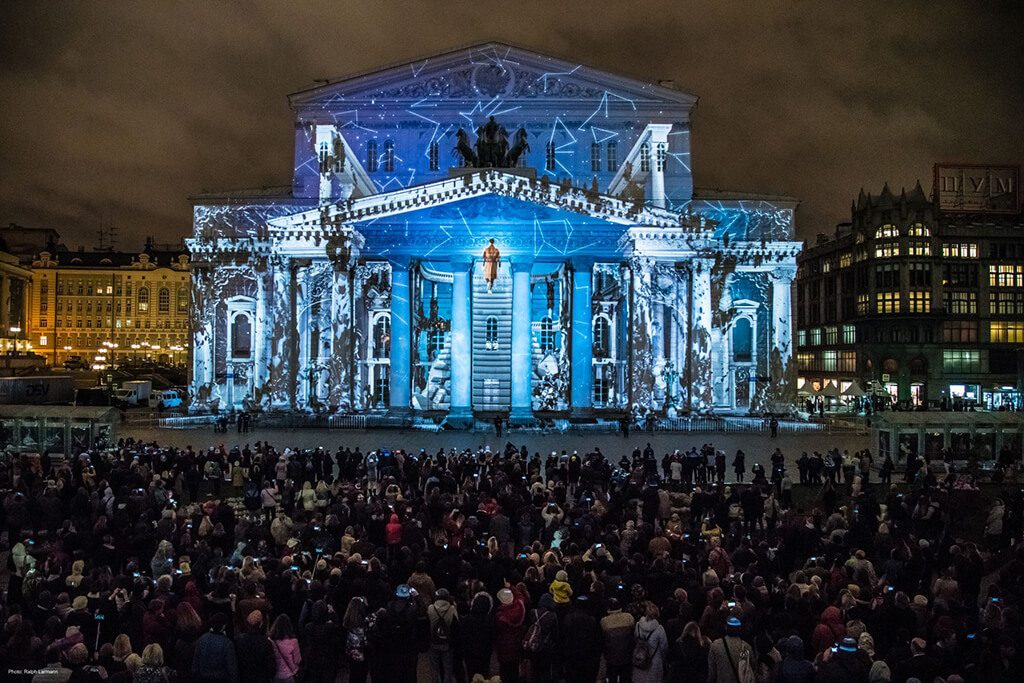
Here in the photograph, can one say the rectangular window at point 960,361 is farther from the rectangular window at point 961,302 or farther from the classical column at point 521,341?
the classical column at point 521,341

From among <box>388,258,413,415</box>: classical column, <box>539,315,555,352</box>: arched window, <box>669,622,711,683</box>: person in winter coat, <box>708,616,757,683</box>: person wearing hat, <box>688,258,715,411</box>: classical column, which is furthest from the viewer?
<box>539,315,555,352</box>: arched window

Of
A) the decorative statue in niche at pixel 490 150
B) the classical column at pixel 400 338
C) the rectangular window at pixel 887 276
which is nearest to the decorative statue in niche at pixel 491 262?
the decorative statue in niche at pixel 490 150

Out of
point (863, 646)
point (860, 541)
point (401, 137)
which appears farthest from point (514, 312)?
point (863, 646)

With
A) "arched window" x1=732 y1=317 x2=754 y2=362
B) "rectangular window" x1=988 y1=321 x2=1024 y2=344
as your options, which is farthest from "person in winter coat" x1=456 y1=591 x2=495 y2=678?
"rectangular window" x1=988 y1=321 x2=1024 y2=344

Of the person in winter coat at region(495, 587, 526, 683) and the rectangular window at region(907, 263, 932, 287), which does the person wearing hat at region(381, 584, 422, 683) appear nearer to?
the person in winter coat at region(495, 587, 526, 683)

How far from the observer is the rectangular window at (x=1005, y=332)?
75625 mm

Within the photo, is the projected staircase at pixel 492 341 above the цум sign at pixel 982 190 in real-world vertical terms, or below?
below

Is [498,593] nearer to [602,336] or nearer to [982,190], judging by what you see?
[602,336]

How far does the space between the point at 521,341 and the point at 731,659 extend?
33.0 m

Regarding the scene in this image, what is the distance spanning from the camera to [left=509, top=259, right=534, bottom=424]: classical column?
1628 inches

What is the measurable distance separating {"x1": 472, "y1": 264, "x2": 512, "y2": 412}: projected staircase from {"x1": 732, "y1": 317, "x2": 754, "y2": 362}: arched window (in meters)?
13.4

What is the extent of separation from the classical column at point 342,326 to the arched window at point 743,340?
2210cm

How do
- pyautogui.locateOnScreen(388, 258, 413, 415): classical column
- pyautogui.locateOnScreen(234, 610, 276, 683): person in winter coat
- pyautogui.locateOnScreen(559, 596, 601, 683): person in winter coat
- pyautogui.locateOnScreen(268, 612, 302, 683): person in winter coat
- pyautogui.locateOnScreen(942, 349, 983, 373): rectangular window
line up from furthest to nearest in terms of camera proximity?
pyautogui.locateOnScreen(942, 349, 983, 373): rectangular window < pyautogui.locateOnScreen(388, 258, 413, 415): classical column < pyautogui.locateOnScreen(559, 596, 601, 683): person in winter coat < pyautogui.locateOnScreen(268, 612, 302, 683): person in winter coat < pyautogui.locateOnScreen(234, 610, 276, 683): person in winter coat

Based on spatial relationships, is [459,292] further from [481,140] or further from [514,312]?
[481,140]
